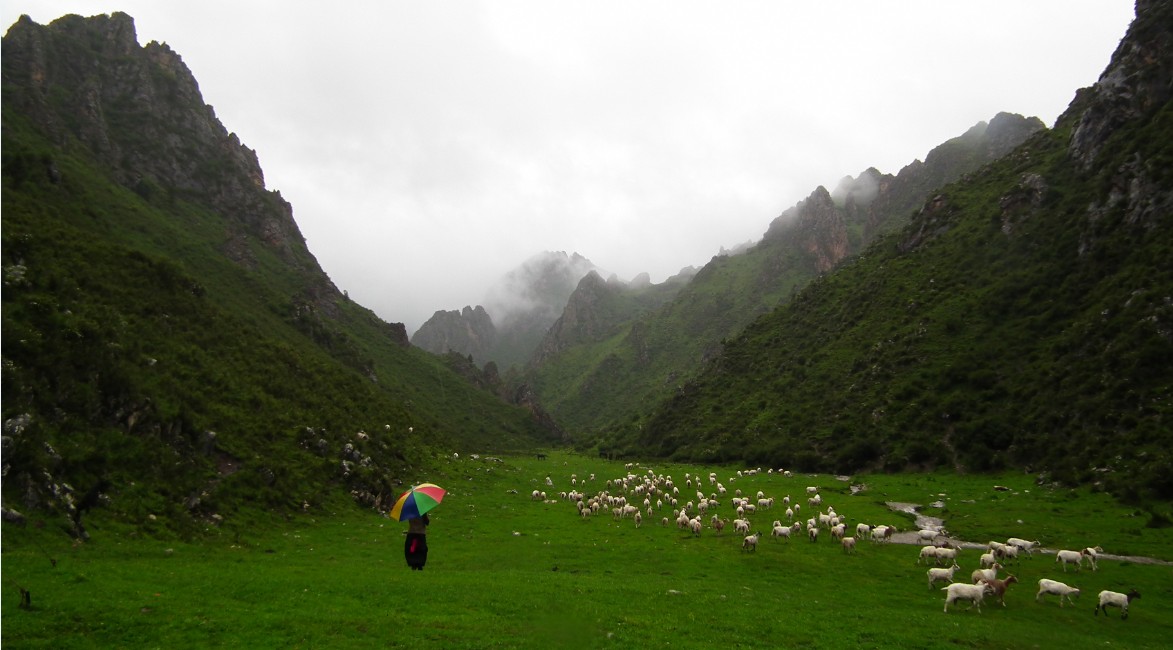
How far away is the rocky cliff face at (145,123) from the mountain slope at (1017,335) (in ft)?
292

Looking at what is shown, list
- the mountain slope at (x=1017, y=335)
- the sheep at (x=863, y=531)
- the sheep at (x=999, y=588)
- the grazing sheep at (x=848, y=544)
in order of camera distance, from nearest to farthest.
Answer: the sheep at (x=999, y=588)
the grazing sheep at (x=848, y=544)
the sheep at (x=863, y=531)
the mountain slope at (x=1017, y=335)

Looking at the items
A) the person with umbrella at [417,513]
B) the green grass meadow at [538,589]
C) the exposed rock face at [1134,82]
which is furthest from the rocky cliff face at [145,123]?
the exposed rock face at [1134,82]

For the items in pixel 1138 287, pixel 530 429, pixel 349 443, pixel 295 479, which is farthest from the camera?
pixel 530 429

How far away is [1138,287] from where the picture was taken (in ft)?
179

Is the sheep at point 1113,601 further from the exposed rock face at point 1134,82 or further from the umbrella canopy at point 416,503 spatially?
the exposed rock face at point 1134,82

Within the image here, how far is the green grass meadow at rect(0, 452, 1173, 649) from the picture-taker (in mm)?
15531

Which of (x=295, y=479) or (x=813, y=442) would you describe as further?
(x=813, y=442)

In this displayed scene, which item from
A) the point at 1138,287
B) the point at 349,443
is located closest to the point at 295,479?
the point at 349,443

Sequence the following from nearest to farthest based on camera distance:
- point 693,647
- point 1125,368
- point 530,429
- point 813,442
Answer: point 693,647 → point 1125,368 → point 813,442 → point 530,429

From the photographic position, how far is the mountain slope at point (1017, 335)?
4931 centimetres

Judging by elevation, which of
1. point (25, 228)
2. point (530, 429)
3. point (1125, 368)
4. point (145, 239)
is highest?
point (145, 239)

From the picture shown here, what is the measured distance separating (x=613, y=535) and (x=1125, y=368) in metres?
49.3

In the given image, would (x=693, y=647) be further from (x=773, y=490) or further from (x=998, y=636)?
(x=773, y=490)

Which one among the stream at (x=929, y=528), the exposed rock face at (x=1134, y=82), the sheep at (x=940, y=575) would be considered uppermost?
the exposed rock face at (x=1134, y=82)
